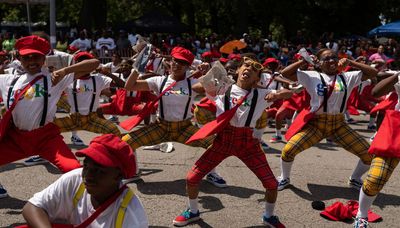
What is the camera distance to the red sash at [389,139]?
14.7 ft

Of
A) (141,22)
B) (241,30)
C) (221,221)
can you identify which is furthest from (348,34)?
(221,221)

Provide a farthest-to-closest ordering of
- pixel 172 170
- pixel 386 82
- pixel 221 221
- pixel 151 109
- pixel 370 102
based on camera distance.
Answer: pixel 370 102 < pixel 172 170 < pixel 151 109 < pixel 221 221 < pixel 386 82

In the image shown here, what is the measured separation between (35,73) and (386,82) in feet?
11.7

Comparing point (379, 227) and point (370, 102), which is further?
point (370, 102)

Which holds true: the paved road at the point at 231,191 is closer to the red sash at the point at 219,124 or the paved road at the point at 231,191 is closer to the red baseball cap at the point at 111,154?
the red sash at the point at 219,124

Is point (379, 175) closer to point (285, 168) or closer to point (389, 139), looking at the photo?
point (389, 139)

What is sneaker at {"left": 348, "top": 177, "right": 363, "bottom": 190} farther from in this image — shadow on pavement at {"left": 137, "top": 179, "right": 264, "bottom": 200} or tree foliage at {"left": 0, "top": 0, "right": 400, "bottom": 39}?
tree foliage at {"left": 0, "top": 0, "right": 400, "bottom": 39}

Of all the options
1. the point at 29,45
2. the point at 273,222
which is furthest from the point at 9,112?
the point at 273,222

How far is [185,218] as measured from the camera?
4922 millimetres

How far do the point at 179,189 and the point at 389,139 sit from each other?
273 cm

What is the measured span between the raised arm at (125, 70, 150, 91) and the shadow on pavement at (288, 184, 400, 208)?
2391 millimetres

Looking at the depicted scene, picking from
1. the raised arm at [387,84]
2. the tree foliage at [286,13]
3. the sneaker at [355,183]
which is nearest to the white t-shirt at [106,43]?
the tree foliage at [286,13]

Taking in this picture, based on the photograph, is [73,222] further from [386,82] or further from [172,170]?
[172,170]

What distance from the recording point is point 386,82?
15.6 ft
